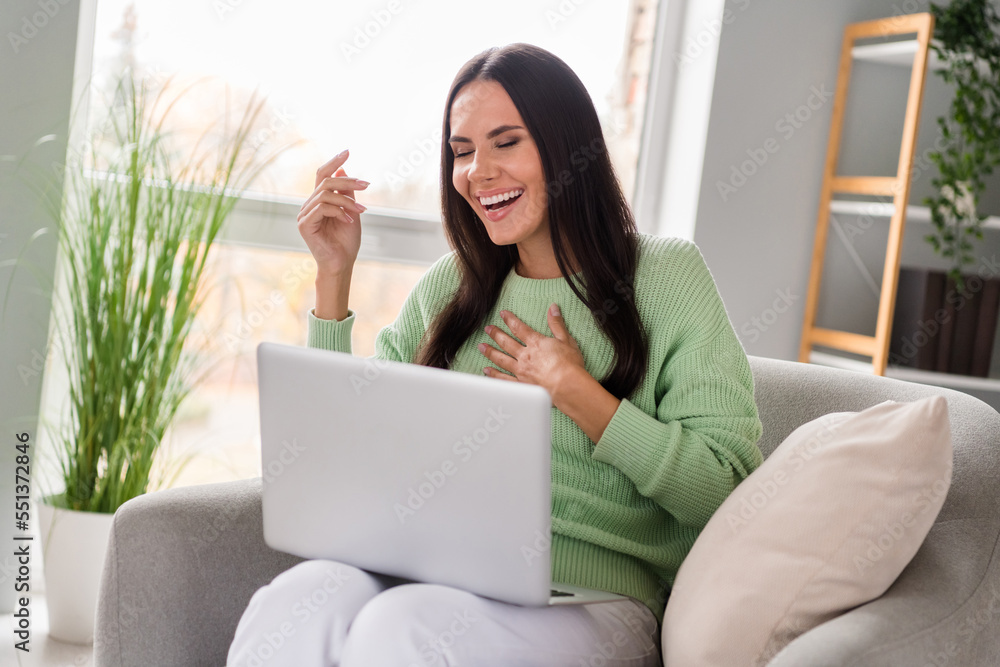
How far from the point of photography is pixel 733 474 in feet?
4.06

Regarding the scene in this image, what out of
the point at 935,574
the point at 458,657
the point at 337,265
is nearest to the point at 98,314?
the point at 337,265

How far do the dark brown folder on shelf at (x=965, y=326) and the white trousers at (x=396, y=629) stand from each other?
5.67 ft

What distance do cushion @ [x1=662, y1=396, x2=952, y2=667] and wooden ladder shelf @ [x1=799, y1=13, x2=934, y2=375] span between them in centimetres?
143

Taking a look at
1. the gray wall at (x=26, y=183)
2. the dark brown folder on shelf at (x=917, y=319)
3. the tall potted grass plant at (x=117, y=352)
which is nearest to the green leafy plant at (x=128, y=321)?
the tall potted grass plant at (x=117, y=352)

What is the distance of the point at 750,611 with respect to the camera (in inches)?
38.2

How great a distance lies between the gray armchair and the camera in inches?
36.1

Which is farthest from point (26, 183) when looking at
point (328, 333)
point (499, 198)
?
point (499, 198)

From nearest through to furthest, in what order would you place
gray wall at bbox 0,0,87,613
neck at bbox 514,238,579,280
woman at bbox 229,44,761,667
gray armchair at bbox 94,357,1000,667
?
1. gray armchair at bbox 94,357,1000,667
2. woman at bbox 229,44,761,667
3. neck at bbox 514,238,579,280
4. gray wall at bbox 0,0,87,613

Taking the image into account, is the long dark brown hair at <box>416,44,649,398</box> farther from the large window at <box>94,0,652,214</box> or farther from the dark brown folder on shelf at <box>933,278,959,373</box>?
the dark brown folder on shelf at <box>933,278,959,373</box>

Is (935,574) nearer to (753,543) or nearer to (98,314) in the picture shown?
(753,543)

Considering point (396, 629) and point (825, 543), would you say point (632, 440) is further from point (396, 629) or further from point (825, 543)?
point (396, 629)

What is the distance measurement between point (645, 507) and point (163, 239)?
118 centimetres

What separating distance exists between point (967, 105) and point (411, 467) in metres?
2.19

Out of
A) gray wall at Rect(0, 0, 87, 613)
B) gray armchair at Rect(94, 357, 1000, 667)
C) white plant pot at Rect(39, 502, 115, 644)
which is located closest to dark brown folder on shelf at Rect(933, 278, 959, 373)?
gray armchair at Rect(94, 357, 1000, 667)
